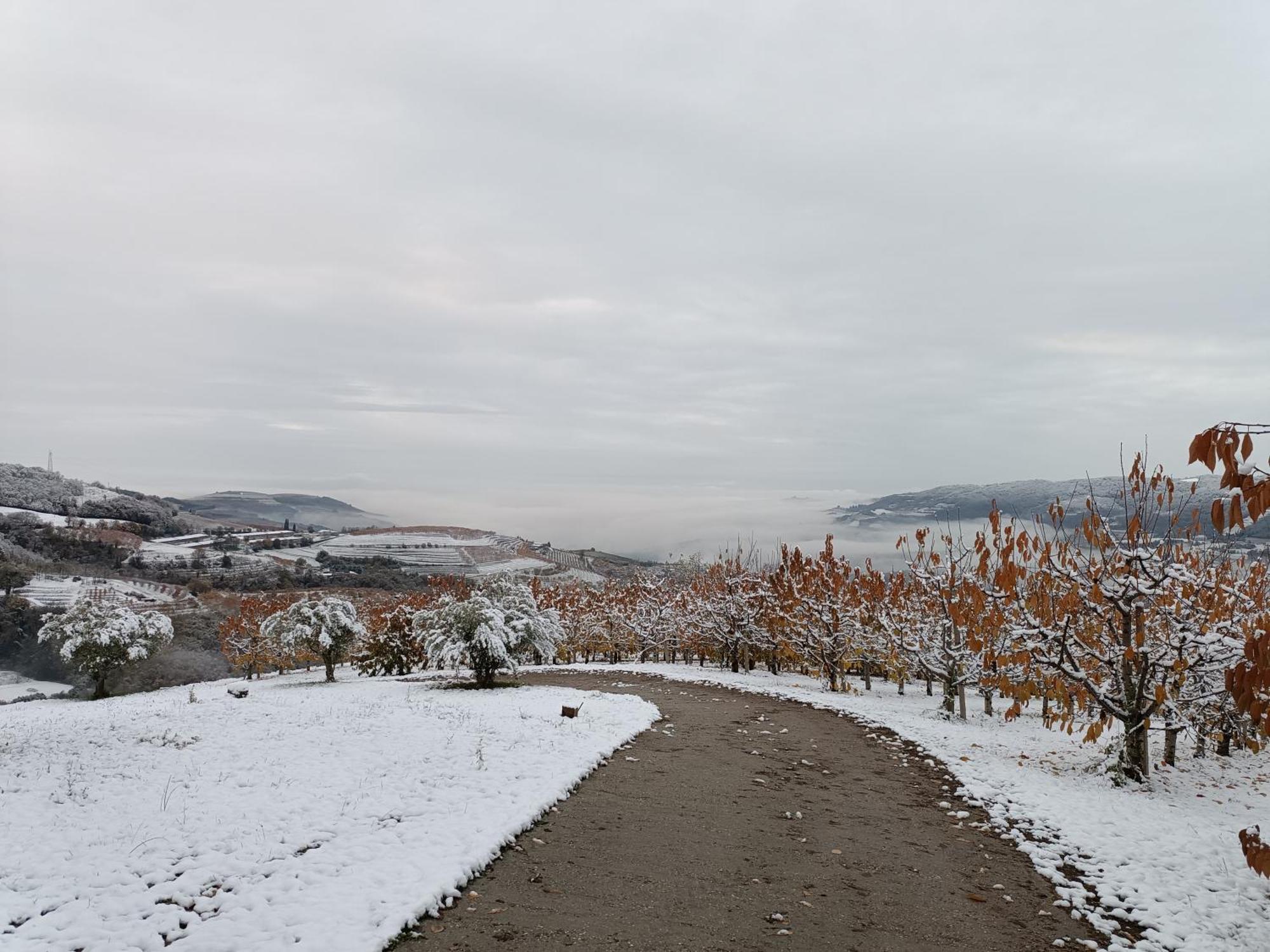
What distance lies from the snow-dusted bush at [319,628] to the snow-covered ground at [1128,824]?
21508 millimetres

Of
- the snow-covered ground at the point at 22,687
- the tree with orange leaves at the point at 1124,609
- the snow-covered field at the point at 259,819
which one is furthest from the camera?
the snow-covered ground at the point at 22,687

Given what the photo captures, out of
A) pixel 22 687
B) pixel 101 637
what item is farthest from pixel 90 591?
pixel 101 637

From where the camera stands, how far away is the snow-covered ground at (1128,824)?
19.6ft

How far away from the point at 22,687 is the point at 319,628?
2596 cm

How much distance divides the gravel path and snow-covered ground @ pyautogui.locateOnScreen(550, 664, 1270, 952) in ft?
1.46

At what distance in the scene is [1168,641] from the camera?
31.9 feet

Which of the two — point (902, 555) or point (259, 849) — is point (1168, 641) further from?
point (259, 849)

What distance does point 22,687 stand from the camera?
37906 millimetres

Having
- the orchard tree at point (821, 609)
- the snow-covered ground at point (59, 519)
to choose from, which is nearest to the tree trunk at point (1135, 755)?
the orchard tree at point (821, 609)

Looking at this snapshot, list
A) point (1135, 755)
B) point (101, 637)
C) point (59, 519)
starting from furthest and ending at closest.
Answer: point (59, 519) < point (101, 637) < point (1135, 755)

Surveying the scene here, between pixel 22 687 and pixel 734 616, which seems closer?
pixel 734 616

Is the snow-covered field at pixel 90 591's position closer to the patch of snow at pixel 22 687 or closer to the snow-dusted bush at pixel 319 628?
the patch of snow at pixel 22 687

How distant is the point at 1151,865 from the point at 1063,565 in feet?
15.5

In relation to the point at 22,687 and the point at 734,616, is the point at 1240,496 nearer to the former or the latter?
the point at 734,616
